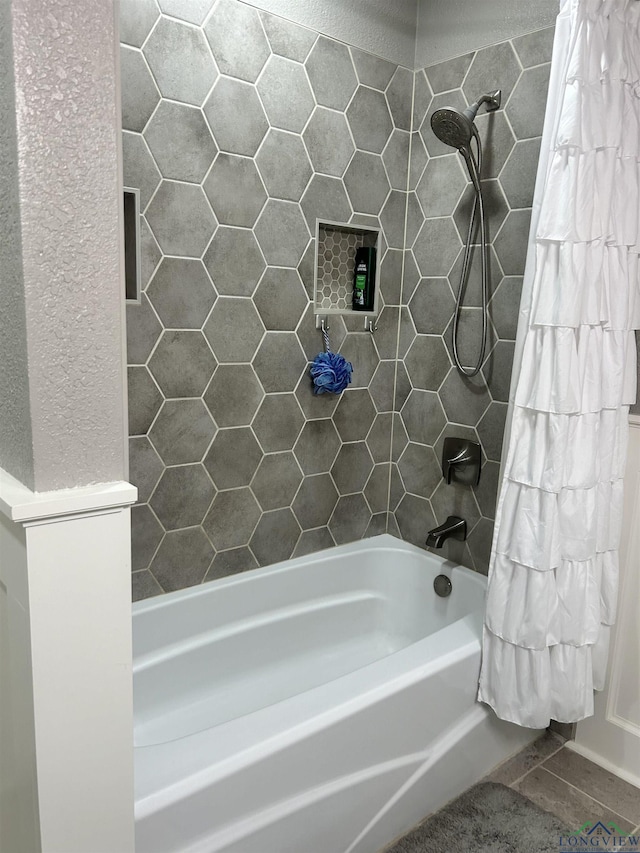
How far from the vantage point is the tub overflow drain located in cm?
242

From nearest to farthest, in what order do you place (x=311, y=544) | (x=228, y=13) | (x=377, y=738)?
1. (x=377, y=738)
2. (x=228, y=13)
3. (x=311, y=544)

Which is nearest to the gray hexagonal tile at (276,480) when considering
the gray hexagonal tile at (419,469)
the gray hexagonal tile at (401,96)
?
the gray hexagonal tile at (419,469)

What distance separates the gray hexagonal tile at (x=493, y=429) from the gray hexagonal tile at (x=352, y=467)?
0.49m

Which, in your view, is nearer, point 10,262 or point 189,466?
A: point 10,262

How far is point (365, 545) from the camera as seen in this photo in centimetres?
263

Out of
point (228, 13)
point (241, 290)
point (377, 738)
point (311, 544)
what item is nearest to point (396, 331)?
point (241, 290)

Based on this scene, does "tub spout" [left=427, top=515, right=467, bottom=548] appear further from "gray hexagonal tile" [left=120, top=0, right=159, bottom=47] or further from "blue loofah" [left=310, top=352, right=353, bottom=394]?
"gray hexagonal tile" [left=120, top=0, right=159, bottom=47]

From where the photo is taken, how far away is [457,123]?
6.57ft

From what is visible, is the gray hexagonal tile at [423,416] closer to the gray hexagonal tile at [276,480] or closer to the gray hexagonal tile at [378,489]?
the gray hexagonal tile at [378,489]

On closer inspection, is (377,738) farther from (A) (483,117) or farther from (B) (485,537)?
(A) (483,117)

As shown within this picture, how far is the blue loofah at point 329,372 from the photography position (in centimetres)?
230

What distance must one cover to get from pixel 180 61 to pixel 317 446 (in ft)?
4.44

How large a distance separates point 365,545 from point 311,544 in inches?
10.4

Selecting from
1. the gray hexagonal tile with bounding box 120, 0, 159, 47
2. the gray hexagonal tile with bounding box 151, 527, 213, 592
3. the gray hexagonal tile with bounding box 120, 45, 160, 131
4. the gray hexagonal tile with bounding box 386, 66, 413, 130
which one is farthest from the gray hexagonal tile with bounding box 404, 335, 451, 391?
the gray hexagonal tile with bounding box 120, 0, 159, 47
